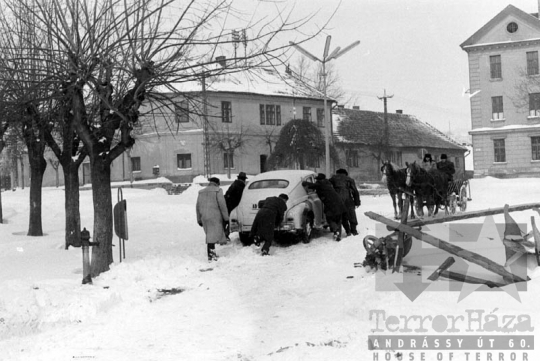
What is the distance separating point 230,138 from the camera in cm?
4959

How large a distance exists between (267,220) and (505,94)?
39674mm

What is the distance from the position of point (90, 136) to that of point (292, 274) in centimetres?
462

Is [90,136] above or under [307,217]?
above

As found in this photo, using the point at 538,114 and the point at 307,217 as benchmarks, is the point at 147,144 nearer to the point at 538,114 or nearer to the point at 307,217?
the point at 538,114

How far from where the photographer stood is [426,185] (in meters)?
19.2

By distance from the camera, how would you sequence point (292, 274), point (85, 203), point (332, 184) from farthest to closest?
point (85, 203)
point (332, 184)
point (292, 274)

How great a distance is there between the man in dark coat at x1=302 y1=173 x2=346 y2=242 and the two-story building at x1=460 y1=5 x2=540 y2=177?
35.9m

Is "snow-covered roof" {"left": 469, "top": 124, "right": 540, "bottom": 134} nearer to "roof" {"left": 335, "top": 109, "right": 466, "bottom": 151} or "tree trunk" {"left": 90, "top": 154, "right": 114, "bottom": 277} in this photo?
"roof" {"left": 335, "top": 109, "right": 466, "bottom": 151}

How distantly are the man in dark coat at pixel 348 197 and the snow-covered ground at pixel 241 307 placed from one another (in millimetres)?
1299

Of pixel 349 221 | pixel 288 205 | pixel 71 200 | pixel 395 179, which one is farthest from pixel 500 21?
pixel 71 200

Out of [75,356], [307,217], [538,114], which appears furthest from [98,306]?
[538,114]

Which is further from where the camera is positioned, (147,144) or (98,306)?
(147,144)

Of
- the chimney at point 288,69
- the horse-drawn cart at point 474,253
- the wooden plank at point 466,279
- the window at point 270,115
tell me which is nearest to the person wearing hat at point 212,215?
the chimney at point 288,69

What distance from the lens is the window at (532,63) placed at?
47906 millimetres
